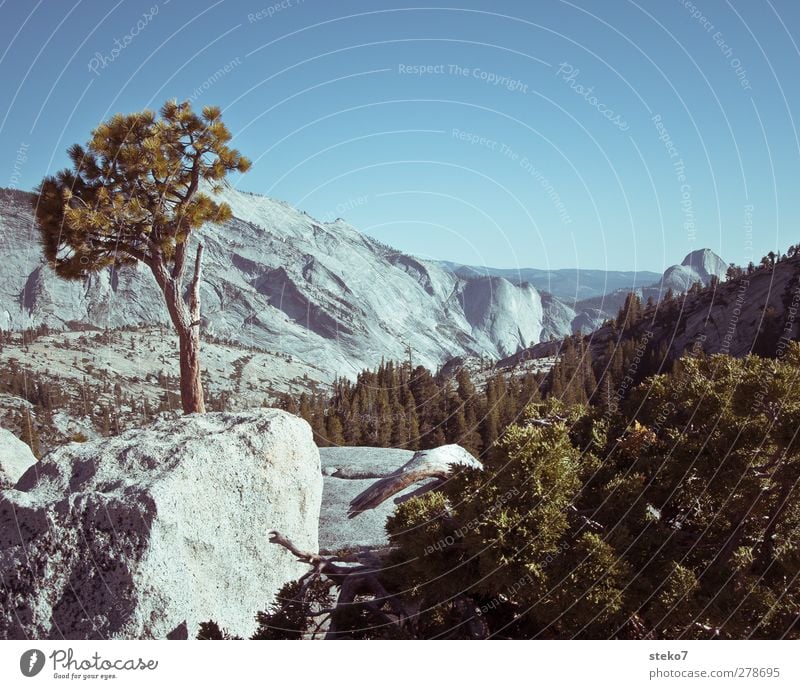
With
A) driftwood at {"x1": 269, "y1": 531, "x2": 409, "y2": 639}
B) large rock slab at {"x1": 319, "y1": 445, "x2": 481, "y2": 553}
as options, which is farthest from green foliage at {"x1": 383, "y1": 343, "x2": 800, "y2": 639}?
large rock slab at {"x1": 319, "y1": 445, "x2": 481, "y2": 553}

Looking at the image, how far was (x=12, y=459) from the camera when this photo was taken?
20.4 m

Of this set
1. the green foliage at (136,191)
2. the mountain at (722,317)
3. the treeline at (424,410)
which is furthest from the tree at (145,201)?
the mountain at (722,317)

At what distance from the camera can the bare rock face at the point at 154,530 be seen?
10.2 metres

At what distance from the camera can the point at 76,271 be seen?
1952 cm

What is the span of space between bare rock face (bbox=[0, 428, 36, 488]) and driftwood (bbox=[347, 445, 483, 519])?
10.3 m

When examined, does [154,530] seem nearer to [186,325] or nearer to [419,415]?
[186,325]

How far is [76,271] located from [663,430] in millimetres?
17412

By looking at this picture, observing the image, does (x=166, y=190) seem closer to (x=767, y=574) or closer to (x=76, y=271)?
(x=76, y=271)

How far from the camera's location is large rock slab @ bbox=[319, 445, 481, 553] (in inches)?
819

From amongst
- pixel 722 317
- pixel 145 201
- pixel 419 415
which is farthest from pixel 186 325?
pixel 722 317

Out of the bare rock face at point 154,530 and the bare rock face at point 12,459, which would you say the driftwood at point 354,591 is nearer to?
the bare rock face at point 154,530

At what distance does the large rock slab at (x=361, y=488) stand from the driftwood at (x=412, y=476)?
4 cm

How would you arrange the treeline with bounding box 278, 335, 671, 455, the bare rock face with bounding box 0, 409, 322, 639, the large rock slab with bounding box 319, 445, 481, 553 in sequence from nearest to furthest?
1. the bare rock face with bounding box 0, 409, 322, 639
2. the large rock slab with bounding box 319, 445, 481, 553
3. the treeline with bounding box 278, 335, 671, 455

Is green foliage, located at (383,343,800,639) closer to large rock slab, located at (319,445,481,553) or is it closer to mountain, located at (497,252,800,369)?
large rock slab, located at (319,445,481,553)
